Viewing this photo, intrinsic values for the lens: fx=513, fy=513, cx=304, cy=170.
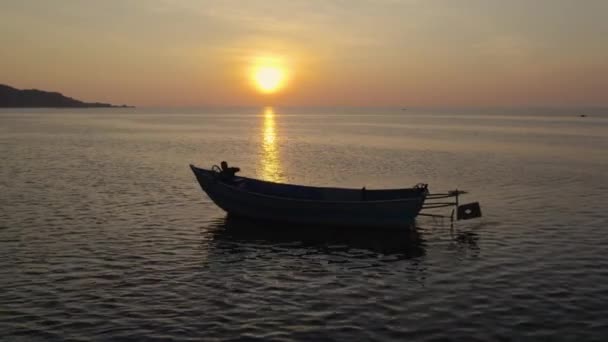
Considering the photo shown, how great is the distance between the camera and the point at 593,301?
51.1 ft

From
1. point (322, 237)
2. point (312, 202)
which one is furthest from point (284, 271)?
point (312, 202)

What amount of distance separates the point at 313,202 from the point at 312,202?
0.05m

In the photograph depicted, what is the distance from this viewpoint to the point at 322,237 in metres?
24.1

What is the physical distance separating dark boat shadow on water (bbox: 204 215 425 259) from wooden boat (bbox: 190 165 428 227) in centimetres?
40

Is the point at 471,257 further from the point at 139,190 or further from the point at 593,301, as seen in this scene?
the point at 139,190

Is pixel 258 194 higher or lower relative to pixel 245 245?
higher

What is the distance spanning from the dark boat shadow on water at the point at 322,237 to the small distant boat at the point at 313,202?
14.5 inches

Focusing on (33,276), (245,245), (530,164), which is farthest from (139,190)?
(530,164)

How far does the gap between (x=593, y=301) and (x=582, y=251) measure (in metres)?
6.04

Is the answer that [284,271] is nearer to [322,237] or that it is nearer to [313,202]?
[322,237]

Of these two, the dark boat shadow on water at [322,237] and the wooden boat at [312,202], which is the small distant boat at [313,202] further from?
the dark boat shadow on water at [322,237]

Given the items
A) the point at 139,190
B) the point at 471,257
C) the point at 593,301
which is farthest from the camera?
the point at 139,190

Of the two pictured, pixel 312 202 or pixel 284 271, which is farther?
pixel 312 202

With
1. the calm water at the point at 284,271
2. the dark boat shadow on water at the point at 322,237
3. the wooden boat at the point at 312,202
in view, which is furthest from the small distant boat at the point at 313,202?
the calm water at the point at 284,271
